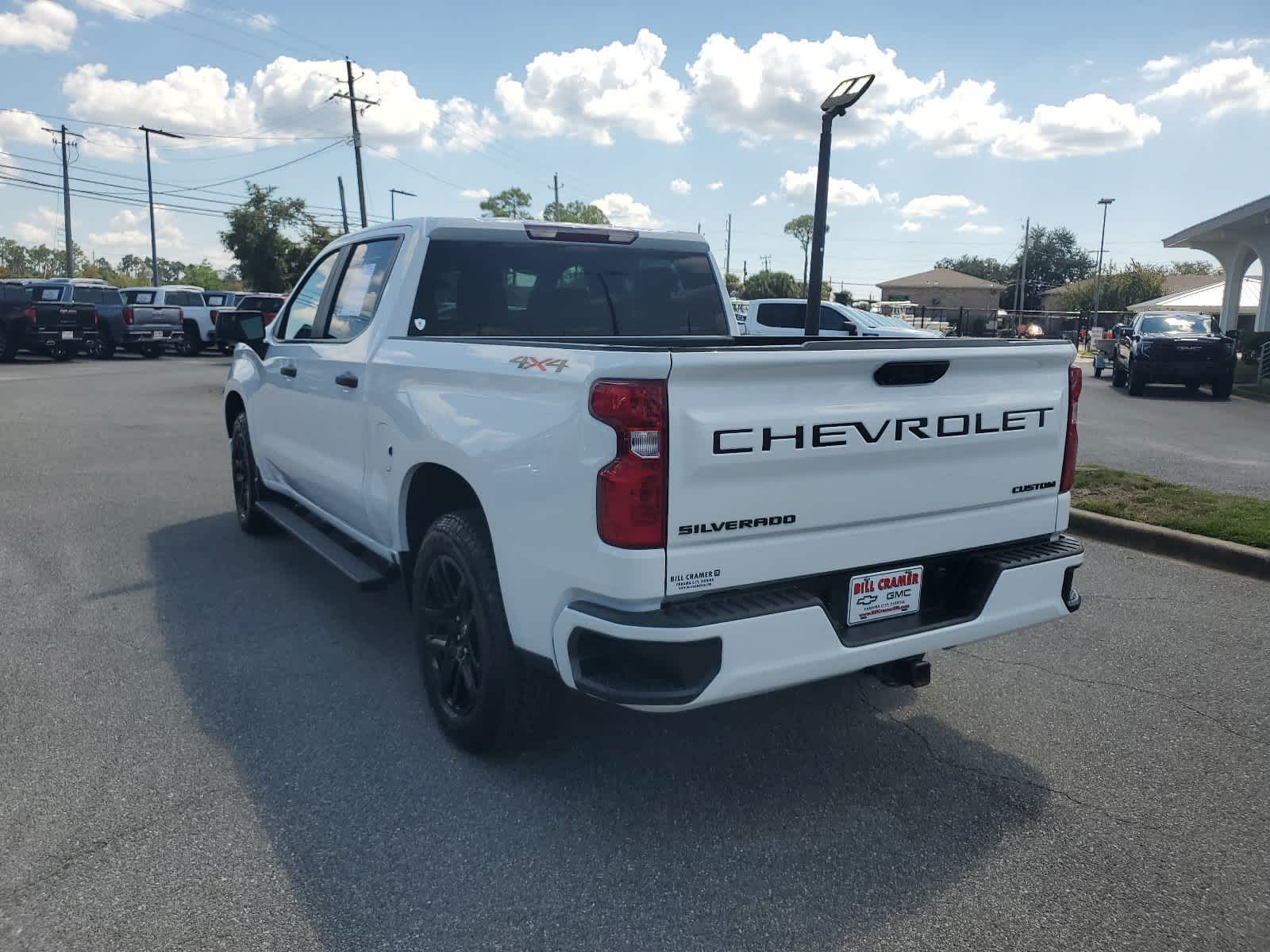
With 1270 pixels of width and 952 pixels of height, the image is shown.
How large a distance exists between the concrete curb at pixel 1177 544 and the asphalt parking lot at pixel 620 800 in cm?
85

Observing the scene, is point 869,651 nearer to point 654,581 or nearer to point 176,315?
point 654,581

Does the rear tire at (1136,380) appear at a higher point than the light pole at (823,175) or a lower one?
lower

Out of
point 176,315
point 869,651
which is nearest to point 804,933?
point 869,651

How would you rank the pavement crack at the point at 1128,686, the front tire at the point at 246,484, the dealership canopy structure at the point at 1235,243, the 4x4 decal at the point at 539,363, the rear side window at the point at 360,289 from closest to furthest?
the 4x4 decal at the point at 539,363 < the pavement crack at the point at 1128,686 < the rear side window at the point at 360,289 < the front tire at the point at 246,484 < the dealership canopy structure at the point at 1235,243

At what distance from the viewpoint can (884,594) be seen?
317 centimetres

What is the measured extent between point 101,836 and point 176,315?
27407 mm

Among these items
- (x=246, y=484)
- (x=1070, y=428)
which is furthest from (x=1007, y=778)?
(x=246, y=484)

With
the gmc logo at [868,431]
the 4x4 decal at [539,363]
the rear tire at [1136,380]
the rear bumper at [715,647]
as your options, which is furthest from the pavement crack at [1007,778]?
the rear tire at [1136,380]

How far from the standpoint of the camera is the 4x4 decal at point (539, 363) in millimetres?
2889

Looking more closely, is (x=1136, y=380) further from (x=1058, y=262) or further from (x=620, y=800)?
(x=1058, y=262)

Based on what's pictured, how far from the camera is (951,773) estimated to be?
347cm

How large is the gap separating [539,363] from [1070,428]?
80.6 inches

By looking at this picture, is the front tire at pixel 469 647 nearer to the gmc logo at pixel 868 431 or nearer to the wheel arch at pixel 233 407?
the gmc logo at pixel 868 431

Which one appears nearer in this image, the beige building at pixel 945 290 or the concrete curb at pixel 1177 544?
the concrete curb at pixel 1177 544
